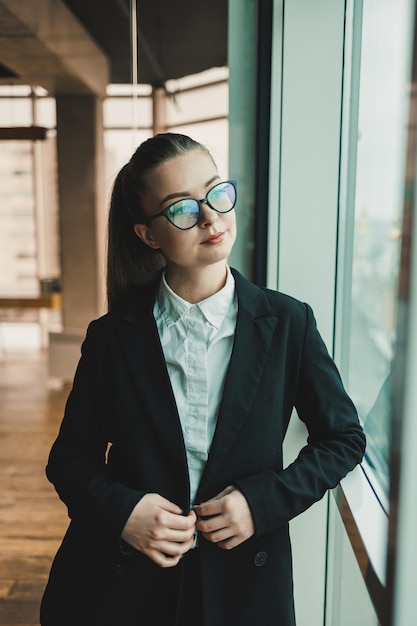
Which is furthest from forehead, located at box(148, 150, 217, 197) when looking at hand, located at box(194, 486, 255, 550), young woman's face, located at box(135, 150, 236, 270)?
hand, located at box(194, 486, 255, 550)

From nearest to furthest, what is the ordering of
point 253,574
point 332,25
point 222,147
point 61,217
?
point 253,574 < point 332,25 < point 222,147 < point 61,217

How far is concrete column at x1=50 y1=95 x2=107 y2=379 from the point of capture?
3.03 m

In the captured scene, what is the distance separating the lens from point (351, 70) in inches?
57.9

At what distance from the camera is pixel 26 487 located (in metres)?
3.17

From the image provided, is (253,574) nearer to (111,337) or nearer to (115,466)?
(115,466)

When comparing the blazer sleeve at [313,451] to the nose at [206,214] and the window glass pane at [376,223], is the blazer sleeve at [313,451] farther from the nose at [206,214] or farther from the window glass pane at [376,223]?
the nose at [206,214]

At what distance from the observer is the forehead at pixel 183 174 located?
1.06 meters

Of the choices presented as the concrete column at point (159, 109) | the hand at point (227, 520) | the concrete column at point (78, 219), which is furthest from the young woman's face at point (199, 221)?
the concrete column at point (78, 219)

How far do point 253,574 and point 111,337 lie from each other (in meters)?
0.51

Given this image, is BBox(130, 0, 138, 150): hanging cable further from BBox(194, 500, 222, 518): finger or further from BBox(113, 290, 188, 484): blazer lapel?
BBox(194, 500, 222, 518): finger

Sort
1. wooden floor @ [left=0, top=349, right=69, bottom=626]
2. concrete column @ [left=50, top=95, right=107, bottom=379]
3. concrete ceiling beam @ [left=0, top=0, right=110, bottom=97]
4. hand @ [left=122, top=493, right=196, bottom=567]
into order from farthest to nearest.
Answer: concrete column @ [left=50, top=95, right=107, bottom=379], concrete ceiling beam @ [left=0, top=0, right=110, bottom=97], wooden floor @ [left=0, top=349, right=69, bottom=626], hand @ [left=122, top=493, right=196, bottom=567]

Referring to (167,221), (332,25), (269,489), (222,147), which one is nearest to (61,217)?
(222,147)

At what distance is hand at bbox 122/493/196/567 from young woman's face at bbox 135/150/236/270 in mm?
424

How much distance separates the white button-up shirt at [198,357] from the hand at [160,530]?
98 mm
